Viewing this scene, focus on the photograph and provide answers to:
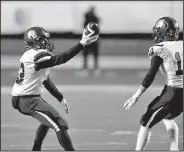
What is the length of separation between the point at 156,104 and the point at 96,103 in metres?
7.11

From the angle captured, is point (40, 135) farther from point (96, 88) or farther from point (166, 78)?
point (96, 88)

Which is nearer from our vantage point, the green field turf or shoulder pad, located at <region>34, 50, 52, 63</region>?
shoulder pad, located at <region>34, 50, 52, 63</region>

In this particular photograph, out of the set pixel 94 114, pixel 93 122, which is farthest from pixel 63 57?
pixel 94 114

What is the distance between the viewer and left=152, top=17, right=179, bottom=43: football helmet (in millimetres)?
4973

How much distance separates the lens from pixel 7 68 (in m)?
21.2

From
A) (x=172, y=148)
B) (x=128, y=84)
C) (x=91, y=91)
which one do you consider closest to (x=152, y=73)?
(x=172, y=148)

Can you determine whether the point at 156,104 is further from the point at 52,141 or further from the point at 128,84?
the point at 128,84

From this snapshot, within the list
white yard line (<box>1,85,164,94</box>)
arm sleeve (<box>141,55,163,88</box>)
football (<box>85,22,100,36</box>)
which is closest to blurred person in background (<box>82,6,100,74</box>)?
white yard line (<box>1,85,164,94</box>)

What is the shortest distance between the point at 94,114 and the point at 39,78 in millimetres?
5724

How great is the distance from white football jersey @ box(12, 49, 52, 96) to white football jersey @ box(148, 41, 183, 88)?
2.61 ft

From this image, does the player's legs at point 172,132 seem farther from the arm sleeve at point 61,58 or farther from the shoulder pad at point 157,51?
the arm sleeve at point 61,58

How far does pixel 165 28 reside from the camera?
4.97 m

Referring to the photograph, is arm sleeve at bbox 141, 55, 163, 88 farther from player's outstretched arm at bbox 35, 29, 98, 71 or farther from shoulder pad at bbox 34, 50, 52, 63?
shoulder pad at bbox 34, 50, 52, 63

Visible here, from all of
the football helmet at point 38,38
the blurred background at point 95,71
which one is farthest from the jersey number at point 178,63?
the blurred background at point 95,71
